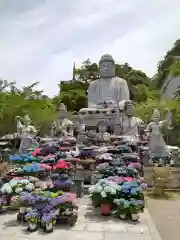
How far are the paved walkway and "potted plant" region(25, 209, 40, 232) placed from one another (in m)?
0.12

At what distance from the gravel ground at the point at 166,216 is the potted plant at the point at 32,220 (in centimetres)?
234

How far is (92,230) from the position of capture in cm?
577

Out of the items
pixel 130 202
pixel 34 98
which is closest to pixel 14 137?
pixel 34 98

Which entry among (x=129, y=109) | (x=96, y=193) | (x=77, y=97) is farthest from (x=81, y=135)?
(x=77, y=97)

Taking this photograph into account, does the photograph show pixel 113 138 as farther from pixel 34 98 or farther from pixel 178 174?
pixel 34 98

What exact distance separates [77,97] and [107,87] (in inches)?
501

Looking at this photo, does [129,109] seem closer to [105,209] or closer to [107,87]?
[107,87]

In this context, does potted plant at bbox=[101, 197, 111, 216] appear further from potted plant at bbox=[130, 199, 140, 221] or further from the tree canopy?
the tree canopy

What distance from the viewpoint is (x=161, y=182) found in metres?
9.28

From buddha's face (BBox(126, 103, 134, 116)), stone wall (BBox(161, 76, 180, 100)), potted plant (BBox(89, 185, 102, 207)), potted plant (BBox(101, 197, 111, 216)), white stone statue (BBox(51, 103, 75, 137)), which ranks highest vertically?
stone wall (BBox(161, 76, 180, 100))

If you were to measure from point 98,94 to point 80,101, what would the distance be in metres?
12.6

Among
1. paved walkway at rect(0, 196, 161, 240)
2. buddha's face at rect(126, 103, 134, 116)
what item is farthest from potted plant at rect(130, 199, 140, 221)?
buddha's face at rect(126, 103, 134, 116)

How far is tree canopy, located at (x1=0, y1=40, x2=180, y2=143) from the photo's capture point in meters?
23.8

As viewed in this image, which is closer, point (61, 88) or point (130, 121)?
point (130, 121)
